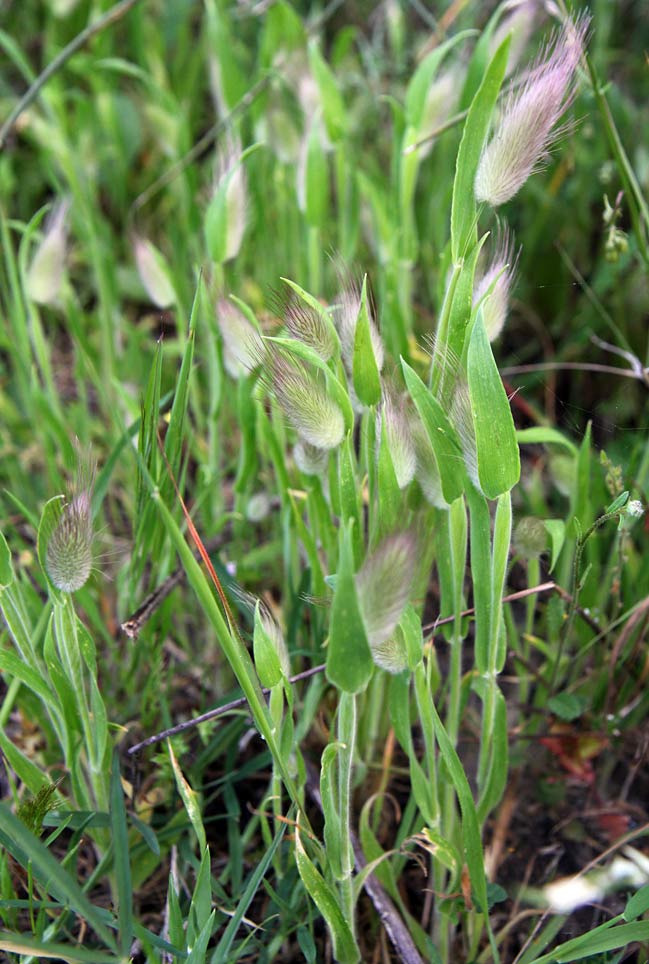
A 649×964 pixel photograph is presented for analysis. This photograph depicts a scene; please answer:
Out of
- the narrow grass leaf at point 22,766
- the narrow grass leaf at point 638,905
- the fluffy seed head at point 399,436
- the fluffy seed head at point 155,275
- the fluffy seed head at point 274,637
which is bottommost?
the narrow grass leaf at point 638,905

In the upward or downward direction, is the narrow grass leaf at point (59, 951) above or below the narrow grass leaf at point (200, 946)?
above

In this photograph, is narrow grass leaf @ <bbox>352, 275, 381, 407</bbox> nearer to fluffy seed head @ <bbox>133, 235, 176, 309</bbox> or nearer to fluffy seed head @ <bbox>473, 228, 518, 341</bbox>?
fluffy seed head @ <bbox>473, 228, 518, 341</bbox>

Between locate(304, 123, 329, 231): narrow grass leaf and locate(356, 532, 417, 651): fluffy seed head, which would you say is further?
locate(304, 123, 329, 231): narrow grass leaf

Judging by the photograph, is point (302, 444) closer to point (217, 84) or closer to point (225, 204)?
point (225, 204)

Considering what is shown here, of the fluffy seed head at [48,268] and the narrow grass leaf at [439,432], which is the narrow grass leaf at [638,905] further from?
the fluffy seed head at [48,268]

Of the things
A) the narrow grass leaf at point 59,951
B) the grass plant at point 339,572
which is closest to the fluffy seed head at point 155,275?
the grass plant at point 339,572

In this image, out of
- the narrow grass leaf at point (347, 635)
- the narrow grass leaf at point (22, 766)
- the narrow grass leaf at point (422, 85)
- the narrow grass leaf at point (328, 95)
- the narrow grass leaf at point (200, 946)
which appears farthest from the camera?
the narrow grass leaf at point (328, 95)

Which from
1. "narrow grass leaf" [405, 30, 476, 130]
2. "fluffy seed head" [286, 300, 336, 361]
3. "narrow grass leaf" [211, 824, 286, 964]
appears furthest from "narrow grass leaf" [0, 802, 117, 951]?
"narrow grass leaf" [405, 30, 476, 130]
